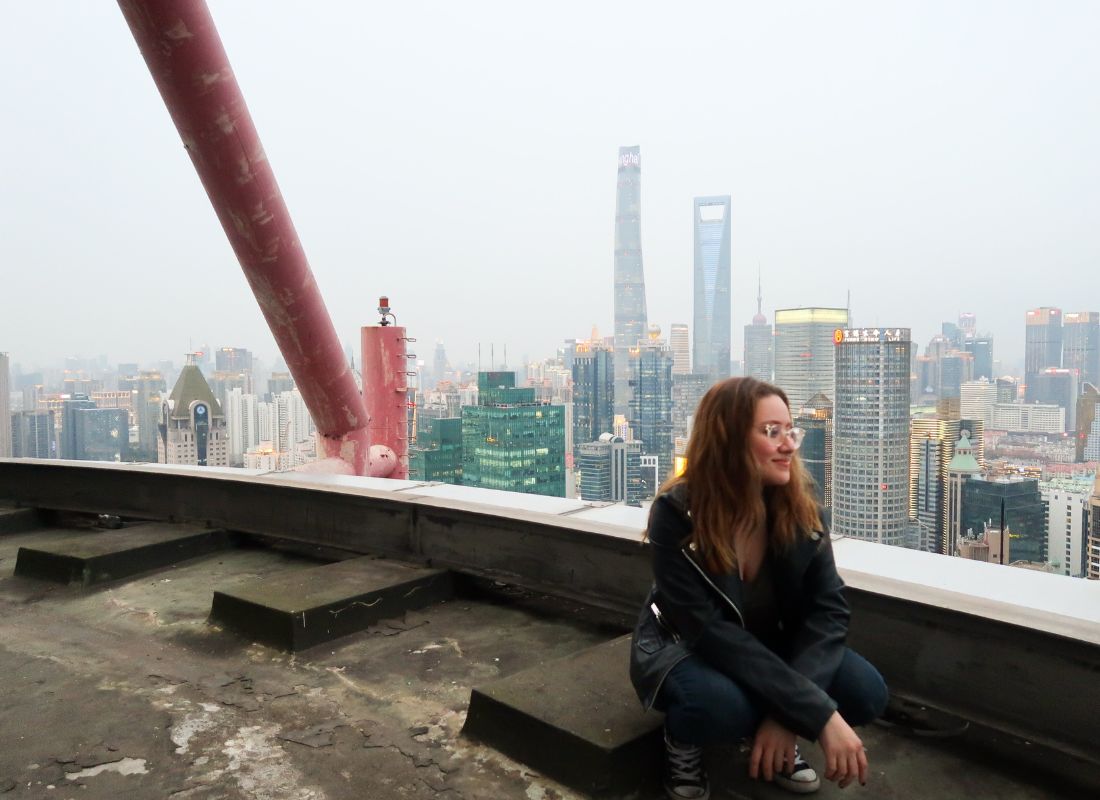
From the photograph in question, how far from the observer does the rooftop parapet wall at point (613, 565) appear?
2059 millimetres

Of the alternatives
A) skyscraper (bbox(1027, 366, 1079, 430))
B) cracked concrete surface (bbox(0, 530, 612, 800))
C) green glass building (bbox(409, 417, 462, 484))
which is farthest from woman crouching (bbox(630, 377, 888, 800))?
green glass building (bbox(409, 417, 462, 484))

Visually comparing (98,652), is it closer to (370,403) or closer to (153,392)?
(370,403)

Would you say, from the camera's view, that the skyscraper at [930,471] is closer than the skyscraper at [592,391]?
Yes

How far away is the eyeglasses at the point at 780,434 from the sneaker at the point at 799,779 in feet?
2.45

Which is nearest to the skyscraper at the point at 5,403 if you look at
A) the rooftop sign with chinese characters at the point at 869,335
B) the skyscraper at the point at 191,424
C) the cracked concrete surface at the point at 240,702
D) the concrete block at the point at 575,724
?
the skyscraper at the point at 191,424

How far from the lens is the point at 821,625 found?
1.90 metres

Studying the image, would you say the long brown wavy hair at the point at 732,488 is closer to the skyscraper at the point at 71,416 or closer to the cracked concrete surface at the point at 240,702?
the cracked concrete surface at the point at 240,702

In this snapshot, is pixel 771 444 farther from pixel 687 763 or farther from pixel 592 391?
pixel 592 391

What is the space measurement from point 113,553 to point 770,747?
11.9 feet

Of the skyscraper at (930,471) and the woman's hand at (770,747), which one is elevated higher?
the woman's hand at (770,747)

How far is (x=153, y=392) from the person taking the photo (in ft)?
45.8

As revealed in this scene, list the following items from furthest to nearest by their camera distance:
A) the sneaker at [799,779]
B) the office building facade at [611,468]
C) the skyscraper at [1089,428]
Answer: the office building facade at [611,468]
the skyscraper at [1089,428]
the sneaker at [799,779]

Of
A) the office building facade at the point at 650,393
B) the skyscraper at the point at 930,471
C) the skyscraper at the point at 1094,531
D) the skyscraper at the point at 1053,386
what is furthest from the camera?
the office building facade at the point at 650,393

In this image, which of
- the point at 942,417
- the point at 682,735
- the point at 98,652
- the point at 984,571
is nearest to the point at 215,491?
the point at 98,652
